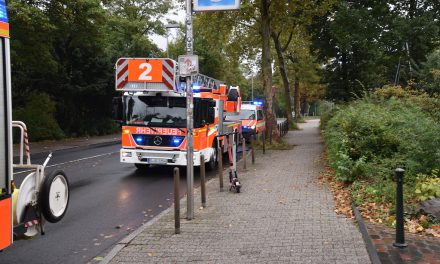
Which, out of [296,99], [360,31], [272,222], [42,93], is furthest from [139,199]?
[296,99]

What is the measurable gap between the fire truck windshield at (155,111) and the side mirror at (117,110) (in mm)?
138

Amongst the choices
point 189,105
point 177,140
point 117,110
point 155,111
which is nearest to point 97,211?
point 189,105

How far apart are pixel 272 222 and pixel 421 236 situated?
2.19m

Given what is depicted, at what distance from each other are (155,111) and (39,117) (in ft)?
54.0

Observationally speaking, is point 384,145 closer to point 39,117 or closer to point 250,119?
point 250,119

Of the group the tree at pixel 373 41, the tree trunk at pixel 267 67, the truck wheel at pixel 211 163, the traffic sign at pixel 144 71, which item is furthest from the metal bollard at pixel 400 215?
the tree trunk at pixel 267 67

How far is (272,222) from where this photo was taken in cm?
749

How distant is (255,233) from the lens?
6.89 metres

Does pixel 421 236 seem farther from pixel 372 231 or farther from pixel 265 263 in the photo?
pixel 265 263

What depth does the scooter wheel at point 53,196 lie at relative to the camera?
5.12 metres

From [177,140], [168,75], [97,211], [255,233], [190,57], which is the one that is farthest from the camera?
[177,140]

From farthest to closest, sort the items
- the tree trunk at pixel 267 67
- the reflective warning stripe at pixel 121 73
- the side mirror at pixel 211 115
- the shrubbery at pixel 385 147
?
1. the tree trunk at pixel 267 67
2. the side mirror at pixel 211 115
3. the reflective warning stripe at pixel 121 73
4. the shrubbery at pixel 385 147

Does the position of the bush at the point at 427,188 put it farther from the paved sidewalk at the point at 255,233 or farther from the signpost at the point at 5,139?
the signpost at the point at 5,139

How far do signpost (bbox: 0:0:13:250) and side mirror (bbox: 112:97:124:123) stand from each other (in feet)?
28.7
